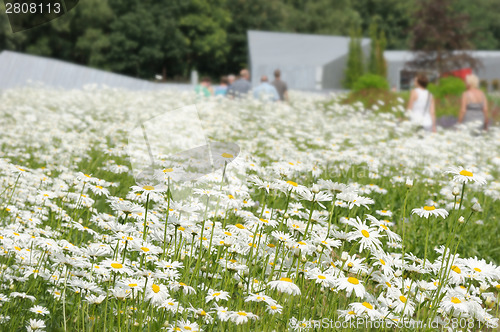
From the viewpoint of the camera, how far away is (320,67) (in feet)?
110

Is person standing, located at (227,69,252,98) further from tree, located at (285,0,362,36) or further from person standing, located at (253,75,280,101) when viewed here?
tree, located at (285,0,362,36)

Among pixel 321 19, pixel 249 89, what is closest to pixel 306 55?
pixel 321 19

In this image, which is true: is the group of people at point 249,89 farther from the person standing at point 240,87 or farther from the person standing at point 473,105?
the person standing at point 473,105

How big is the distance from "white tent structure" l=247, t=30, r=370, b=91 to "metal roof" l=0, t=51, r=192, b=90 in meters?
8.16

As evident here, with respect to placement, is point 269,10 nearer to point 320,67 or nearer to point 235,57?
point 235,57

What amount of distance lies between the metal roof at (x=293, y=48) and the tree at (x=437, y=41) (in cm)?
556

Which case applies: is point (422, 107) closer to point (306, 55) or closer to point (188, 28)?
point (306, 55)

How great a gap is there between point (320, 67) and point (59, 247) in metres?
32.0

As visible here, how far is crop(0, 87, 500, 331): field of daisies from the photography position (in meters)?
2.34

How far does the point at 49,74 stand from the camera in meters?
27.2

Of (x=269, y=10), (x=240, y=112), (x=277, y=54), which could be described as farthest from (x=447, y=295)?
(x=269, y=10)

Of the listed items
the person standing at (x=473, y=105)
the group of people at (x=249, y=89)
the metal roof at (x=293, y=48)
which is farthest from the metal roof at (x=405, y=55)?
the person standing at (x=473, y=105)

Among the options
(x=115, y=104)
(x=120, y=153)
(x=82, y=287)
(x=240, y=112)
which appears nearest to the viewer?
(x=82, y=287)

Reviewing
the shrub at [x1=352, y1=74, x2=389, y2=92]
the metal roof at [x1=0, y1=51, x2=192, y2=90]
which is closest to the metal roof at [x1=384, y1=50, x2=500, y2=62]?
the metal roof at [x1=0, y1=51, x2=192, y2=90]
